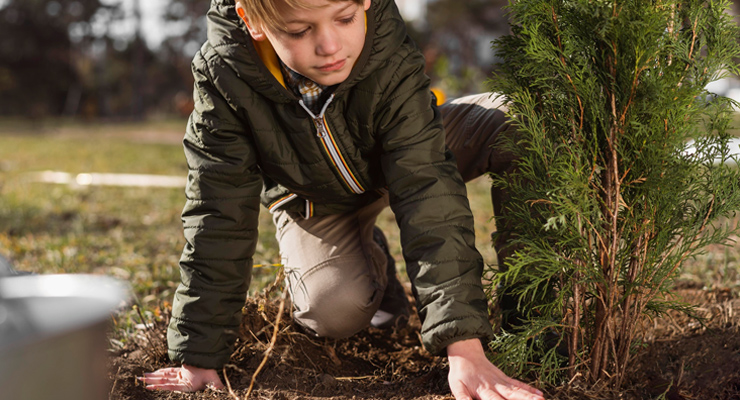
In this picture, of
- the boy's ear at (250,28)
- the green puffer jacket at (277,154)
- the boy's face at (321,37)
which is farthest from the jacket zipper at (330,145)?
the boy's ear at (250,28)

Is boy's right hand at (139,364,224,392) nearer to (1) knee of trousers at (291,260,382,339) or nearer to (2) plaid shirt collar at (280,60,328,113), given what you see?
(1) knee of trousers at (291,260,382,339)

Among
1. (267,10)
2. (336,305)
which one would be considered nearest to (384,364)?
(336,305)

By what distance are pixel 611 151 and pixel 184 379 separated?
1697mm

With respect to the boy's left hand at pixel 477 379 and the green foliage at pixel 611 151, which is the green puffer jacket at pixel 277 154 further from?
the green foliage at pixel 611 151

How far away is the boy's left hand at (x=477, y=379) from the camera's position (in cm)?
188

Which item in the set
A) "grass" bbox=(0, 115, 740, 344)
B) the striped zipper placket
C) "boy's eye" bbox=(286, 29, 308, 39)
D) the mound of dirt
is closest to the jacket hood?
"boy's eye" bbox=(286, 29, 308, 39)

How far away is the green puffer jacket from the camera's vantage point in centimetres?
220

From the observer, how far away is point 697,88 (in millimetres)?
1922

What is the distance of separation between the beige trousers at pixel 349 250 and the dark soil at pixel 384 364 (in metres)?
0.13

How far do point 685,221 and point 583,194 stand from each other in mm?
384

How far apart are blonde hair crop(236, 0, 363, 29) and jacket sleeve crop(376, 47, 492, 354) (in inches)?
17.0

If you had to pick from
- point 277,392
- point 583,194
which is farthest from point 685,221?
point 277,392

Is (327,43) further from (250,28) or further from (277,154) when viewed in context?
(277,154)

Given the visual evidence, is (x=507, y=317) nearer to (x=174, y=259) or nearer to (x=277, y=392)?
(x=277, y=392)
